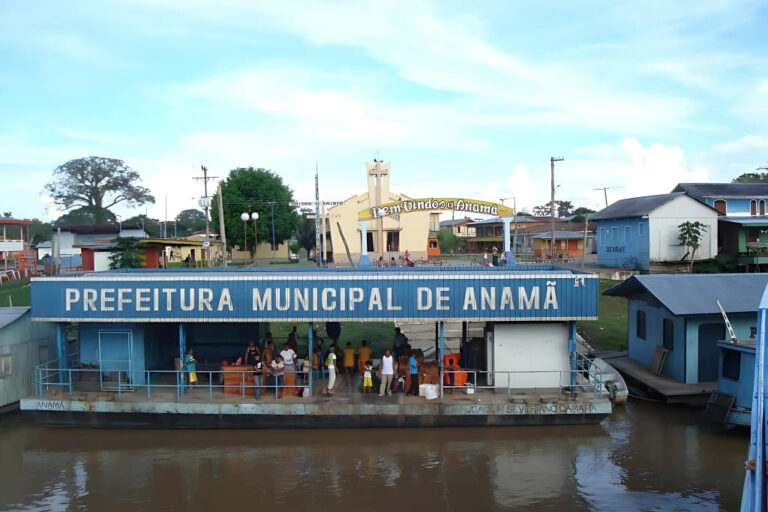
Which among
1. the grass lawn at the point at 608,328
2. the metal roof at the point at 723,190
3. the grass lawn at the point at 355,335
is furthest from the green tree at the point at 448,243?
the grass lawn at the point at 355,335

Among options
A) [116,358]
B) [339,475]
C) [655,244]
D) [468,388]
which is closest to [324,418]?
[339,475]

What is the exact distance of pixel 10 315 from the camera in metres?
18.5

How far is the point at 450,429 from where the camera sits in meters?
16.9

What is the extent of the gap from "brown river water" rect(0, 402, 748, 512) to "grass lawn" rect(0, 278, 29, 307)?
17.8 meters

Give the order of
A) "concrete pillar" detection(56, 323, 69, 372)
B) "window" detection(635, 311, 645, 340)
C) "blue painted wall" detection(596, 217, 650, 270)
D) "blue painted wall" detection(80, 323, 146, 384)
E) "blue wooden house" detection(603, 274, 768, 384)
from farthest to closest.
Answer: "blue painted wall" detection(596, 217, 650, 270) < "window" detection(635, 311, 645, 340) < "blue wooden house" detection(603, 274, 768, 384) < "blue painted wall" detection(80, 323, 146, 384) < "concrete pillar" detection(56, 323, 69, 372)

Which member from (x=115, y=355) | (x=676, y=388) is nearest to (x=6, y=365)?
(x=115, y=355)

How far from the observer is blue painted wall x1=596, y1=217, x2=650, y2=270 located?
39625 mm

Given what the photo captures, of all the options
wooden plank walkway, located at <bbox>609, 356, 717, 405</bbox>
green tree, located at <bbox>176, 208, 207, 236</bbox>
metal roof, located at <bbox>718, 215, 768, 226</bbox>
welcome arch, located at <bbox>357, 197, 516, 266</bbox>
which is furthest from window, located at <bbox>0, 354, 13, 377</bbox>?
green tree, located at <bbox>176, 208, 207, 236</bbox>

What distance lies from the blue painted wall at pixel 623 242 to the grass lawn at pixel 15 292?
36.4 metres

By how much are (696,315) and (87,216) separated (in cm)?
9442

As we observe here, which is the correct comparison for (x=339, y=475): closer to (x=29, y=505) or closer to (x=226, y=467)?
(x=226, y=467)

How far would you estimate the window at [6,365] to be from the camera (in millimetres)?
17906

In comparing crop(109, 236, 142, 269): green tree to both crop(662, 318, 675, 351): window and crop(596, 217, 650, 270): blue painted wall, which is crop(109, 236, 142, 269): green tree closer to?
crop(662, 318, 675, 351): window

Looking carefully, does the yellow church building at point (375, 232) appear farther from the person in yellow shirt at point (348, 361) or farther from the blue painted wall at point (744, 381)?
the blue painted wall at point (744, 381)
